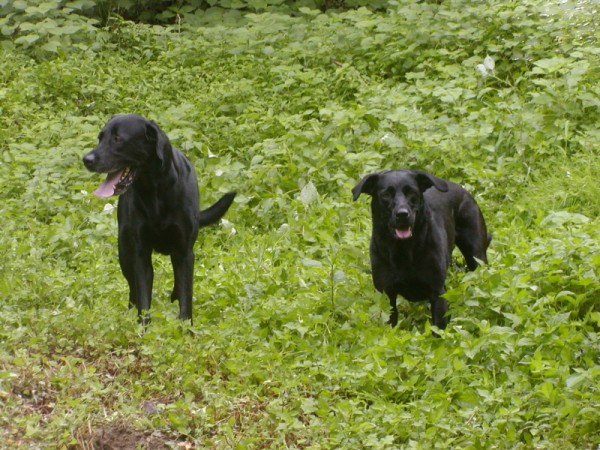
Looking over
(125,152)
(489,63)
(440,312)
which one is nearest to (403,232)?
(440,312)

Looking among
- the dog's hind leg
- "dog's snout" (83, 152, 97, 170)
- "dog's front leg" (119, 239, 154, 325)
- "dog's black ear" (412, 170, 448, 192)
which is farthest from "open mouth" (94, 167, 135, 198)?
the dog's hind leg

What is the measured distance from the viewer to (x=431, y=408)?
17.9 feet

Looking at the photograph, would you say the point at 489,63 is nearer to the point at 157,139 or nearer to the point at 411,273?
the point at 411,273

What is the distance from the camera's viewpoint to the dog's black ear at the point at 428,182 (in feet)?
22.1

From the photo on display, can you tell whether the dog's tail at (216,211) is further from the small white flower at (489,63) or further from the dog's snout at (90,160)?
the small white flower at (489,63)

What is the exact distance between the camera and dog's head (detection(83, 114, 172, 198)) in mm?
6504

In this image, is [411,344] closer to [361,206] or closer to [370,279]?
[370,279]

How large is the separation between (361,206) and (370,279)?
169cm

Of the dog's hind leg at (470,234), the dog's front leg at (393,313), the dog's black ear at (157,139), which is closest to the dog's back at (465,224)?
the dog's hind leg at (470,234)

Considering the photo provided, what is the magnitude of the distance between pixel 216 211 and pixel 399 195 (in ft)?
4.41

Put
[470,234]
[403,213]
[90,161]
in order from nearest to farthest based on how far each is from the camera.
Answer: [90,161] < [403,213] < [470,234]

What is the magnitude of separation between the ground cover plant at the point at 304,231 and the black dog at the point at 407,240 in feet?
0.69

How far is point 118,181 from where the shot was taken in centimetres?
661

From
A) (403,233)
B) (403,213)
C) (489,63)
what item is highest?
(403,213)
